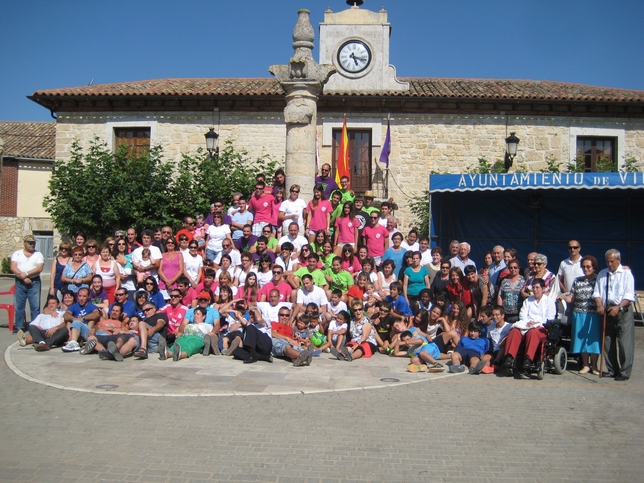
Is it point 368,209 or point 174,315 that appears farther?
point 368,209

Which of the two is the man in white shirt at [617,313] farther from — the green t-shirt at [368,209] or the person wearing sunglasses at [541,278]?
the green t-shirt at [368,209]

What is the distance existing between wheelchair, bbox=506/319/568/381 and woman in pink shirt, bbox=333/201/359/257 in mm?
3936

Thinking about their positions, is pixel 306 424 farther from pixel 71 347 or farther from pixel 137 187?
pixel 137 187

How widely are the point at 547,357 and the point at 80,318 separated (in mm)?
6804

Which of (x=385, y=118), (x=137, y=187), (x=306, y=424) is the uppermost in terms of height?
(x=385, y=118)

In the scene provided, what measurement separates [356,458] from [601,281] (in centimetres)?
485

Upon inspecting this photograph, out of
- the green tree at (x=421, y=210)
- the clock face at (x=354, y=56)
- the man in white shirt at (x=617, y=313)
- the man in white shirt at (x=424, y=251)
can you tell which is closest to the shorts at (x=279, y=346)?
the man in white shirt at (x=424, y=251)

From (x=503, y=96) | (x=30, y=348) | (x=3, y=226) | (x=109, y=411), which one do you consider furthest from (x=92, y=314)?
(x=3, y=226)

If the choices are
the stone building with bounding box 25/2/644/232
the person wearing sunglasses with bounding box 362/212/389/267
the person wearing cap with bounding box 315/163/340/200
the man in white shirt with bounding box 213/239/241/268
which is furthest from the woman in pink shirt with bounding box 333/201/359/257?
the stone building with bounding box 25/2/644/232

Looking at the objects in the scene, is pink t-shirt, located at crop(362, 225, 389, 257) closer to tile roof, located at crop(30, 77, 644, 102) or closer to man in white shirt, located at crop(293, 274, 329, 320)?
man in white shirt, located at crop(293, 274, 329, 320)

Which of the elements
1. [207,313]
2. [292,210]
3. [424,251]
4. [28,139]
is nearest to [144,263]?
[207,313]

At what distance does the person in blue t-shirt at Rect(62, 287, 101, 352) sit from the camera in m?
9.15

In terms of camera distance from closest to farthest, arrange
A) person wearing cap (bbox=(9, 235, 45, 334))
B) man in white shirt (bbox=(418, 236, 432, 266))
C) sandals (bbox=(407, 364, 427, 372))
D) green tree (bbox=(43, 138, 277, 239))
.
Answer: sandals (bbox=(407, 364, 427, 372)) → person wearing cap (bbox=(9, 235, 45, 334)) → man in white shirt (bbox=(418, 236, 432, 266)) → green tree (bbox=(43, 138, 277, 239))

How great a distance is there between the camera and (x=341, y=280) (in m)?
10.1
